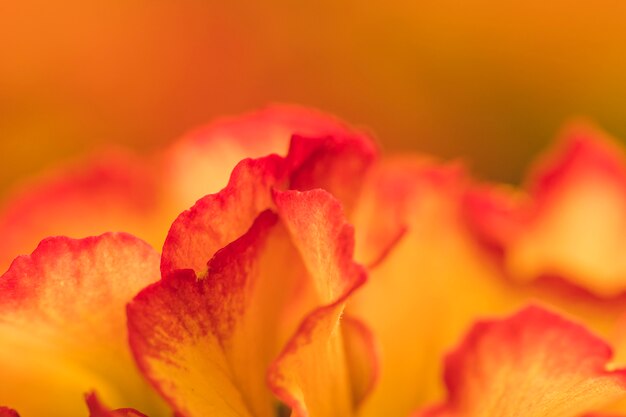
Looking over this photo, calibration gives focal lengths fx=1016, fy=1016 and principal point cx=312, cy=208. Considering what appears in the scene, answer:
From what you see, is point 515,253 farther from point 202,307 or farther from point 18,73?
point 18,73

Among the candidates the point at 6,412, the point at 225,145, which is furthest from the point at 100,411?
the point at 225,145

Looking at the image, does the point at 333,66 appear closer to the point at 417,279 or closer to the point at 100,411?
the point at 417,279

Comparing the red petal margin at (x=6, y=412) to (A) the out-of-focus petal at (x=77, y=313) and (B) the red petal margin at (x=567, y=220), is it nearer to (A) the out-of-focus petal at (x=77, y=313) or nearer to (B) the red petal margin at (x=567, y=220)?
(A) the out-of-focus petal at (x=77, y=313)

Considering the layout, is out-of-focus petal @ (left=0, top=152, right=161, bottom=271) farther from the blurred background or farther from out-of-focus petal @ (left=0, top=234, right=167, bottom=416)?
the blurred background

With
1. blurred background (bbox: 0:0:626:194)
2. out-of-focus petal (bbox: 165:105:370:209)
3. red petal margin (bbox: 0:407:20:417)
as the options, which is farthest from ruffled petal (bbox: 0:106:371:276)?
blurred background (bbox: 0:0:626:194)

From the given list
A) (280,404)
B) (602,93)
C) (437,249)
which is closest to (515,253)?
(437,249)
